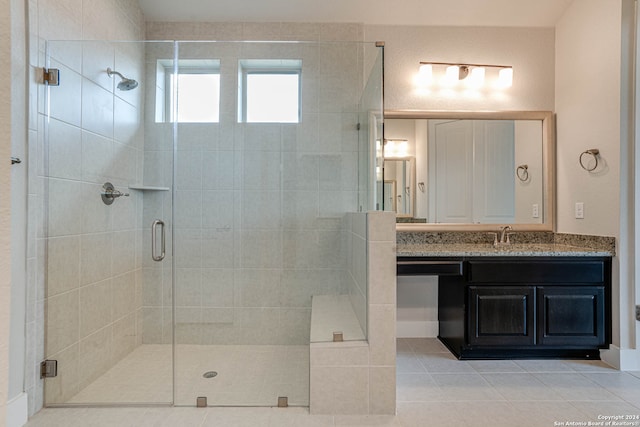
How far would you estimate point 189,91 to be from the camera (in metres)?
2.41

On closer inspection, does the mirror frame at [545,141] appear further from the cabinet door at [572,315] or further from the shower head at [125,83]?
the shower head at [125,83]

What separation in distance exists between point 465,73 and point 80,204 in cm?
288

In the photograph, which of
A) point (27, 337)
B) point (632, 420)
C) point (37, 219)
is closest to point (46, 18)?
point (37, 219)

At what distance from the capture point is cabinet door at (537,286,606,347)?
2.27 m

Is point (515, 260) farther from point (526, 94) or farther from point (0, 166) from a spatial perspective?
point (0, 166)

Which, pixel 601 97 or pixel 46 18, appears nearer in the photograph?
pixel 46 18

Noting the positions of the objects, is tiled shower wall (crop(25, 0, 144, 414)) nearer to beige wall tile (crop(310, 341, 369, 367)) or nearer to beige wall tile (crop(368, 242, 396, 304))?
beige wall tile (crop(310, 341, 369, 367))

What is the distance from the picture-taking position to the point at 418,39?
2.73 meters

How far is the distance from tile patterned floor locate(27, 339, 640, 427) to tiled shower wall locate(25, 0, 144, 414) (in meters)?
0.38

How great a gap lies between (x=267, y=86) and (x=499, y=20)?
1931 mm

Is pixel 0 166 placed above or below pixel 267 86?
below

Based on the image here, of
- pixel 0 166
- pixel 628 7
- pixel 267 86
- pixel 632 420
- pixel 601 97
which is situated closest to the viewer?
pixel 0 166

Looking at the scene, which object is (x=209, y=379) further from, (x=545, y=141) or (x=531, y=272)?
(x=545, y=141)

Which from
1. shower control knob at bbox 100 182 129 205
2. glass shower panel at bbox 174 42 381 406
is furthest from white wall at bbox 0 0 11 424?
glass shower panel at bbox 174 42 381 406
